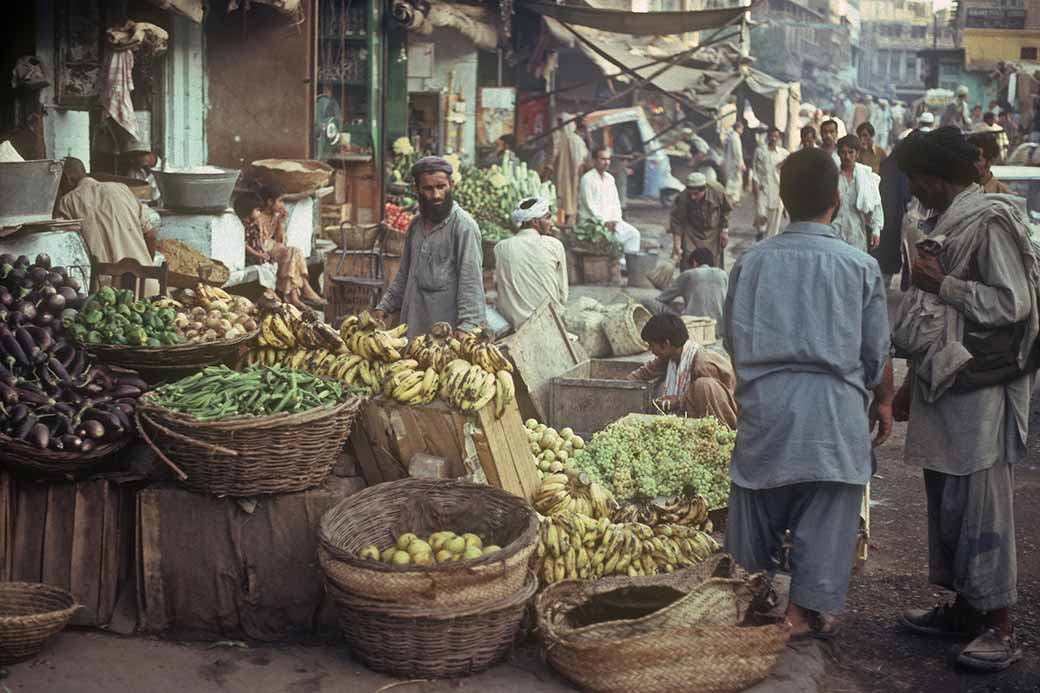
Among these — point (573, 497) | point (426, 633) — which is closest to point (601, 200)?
point (573, 497)

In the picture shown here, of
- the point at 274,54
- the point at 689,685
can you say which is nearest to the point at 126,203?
the point at 274,54

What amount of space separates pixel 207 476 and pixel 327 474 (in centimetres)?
51

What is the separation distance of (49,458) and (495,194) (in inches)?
440

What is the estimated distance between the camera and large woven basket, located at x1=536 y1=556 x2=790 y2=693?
4.36 m

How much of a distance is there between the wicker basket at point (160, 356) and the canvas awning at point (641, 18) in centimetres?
1244

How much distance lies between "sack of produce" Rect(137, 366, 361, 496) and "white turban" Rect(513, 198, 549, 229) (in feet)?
15.2

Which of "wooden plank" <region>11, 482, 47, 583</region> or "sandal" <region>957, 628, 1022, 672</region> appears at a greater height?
"wooden plank" <region>11, 482, 47, 583</region>

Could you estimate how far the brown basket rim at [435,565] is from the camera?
173 inches

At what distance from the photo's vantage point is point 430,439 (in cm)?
536

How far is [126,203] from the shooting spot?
8.98 m

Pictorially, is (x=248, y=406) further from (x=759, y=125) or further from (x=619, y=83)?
(x=759, y=125)

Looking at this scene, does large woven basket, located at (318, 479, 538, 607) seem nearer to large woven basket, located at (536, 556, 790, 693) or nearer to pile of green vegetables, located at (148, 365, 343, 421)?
large woven basket, located at (536, 556, 790, 693)

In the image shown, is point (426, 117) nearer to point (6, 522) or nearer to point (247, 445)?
point (6, 522)

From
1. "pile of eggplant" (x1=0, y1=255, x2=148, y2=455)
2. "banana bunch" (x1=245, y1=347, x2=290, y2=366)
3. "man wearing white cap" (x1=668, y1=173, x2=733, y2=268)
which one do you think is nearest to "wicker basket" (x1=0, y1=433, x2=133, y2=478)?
"pile of eggplant" (x1=0, y1=255, x2=148, y2=455)
